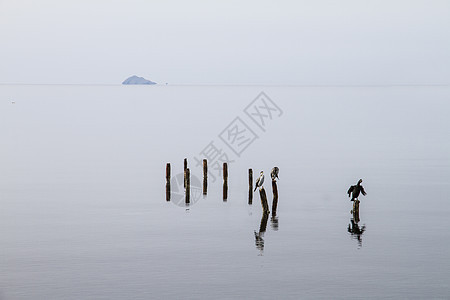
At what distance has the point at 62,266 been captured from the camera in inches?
1462

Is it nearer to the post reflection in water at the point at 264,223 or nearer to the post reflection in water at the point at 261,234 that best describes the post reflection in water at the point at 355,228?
the post reflection in water at the point at 264,223

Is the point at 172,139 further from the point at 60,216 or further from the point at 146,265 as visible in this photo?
the point at 146,265

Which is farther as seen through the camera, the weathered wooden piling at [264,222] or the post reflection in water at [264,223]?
the weathered wooden piling at [264,222]

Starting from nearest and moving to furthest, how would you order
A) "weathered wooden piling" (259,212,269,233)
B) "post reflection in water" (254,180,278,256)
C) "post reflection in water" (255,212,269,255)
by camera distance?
"post reflection in water" (255,212,269,255)
"post reflection in water" (254,180,278,256)
"weathered wooden piling" (259,212,269,233)

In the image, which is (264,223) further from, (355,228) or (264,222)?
(355,228)

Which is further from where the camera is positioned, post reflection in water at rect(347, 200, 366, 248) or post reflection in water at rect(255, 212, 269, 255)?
post reflection in water at rect(347, 200, 366, 248)

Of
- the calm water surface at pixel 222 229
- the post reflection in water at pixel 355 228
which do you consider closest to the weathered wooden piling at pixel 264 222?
the calm water surface at pixel 222 229

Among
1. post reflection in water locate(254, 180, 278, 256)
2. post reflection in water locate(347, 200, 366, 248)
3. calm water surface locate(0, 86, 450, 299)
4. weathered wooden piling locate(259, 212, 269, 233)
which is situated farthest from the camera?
weathered wooden piling locate(259, 212, 269, 233)

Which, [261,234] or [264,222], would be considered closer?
[261,234]

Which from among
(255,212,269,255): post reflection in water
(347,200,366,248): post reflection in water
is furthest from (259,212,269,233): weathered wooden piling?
(347,200,366,248): post reflection in water

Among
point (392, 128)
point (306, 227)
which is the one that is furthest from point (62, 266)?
point (392, 128)

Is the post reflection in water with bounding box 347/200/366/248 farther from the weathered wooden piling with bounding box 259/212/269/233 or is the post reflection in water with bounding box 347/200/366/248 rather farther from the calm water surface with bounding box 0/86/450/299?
the weathered wooden piling with bounding box 259/212/269/233

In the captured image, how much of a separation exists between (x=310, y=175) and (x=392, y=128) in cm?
7687

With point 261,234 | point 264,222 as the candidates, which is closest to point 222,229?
point 261,234
